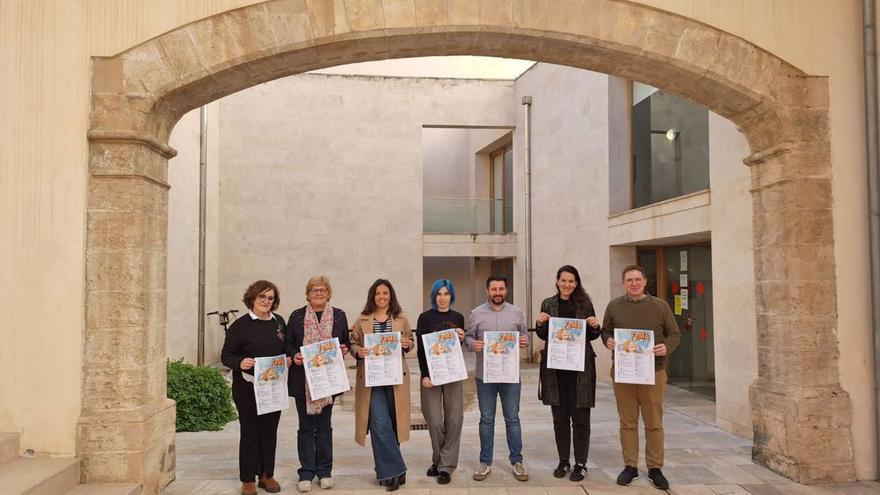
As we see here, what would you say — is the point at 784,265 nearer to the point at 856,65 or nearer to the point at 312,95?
the point at 856,65

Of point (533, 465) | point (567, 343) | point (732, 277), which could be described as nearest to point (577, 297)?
point (567, 343)

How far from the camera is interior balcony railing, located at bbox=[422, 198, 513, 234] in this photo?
45.1ft

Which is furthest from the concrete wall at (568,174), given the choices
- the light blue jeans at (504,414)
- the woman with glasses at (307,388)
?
the woman with glasses at (307,388)

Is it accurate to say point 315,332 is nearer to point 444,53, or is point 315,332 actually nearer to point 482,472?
point 482,472

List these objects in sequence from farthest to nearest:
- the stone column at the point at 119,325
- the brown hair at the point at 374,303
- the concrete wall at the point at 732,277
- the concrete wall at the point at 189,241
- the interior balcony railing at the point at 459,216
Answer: the interior balcony railing at the point at 459,216 < the concrete wall at the point at 189,241 < the concrete wall at the point at 732,277 < the brown hair at the point at 374,303 < the stone column at the point at 119,325

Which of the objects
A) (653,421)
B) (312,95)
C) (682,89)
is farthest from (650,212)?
(312,95)

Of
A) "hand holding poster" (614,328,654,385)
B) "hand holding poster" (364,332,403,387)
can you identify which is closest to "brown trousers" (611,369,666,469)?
"hand holding poster" (614,328,654,385)

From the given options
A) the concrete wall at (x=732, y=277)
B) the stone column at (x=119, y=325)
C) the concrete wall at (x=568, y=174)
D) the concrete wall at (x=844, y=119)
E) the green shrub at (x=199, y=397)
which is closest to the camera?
the stone column at (x=119, y=325)

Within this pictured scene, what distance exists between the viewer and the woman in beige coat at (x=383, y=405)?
14.9ft

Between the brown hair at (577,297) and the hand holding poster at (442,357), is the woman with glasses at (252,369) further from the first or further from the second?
the brown hair at (577,297)

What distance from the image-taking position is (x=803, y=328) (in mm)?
4812

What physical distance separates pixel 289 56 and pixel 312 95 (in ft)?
28.3

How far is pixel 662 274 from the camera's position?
30.1 feet

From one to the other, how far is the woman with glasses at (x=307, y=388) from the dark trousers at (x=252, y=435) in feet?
0.73
